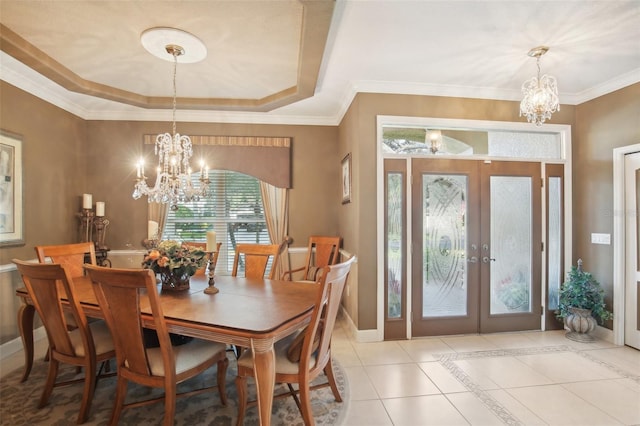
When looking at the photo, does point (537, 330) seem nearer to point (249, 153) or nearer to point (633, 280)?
point (633, 280)

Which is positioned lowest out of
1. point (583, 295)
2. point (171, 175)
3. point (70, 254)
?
point (583, 295)

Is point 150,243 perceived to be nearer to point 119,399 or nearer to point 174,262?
point 174,262

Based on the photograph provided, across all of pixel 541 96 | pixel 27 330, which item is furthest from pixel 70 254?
pixel 541 96

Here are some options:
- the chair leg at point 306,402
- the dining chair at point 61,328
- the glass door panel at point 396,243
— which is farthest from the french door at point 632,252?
the dining chair at point 61,328

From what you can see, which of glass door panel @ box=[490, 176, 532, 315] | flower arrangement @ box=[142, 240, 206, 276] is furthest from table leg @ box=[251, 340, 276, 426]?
glass door panel @ box=[490, 176, 532, 315]

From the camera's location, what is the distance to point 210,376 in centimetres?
257

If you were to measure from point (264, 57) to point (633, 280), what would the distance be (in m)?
4.23

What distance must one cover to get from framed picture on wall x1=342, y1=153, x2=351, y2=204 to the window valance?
2.64ft

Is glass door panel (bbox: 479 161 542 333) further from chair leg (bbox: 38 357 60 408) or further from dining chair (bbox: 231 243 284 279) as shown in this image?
chair leg (bbox: 38 357 60 408)

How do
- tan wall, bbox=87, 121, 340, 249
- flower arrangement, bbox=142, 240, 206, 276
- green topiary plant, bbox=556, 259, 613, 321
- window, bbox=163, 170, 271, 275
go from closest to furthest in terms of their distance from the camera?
flower arrangement, bbox=142, 240, 206, 276 → green topiary plant, bbox=556, 259, 613, 321 → tan wall, bbox=87, 121, 340, 249 → window, bbox=163, 170, 271, 275

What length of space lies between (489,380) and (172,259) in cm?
270

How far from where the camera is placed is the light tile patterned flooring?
2.06m

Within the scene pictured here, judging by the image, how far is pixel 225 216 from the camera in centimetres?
438

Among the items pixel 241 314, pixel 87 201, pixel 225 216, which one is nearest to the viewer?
pixel 241 314
